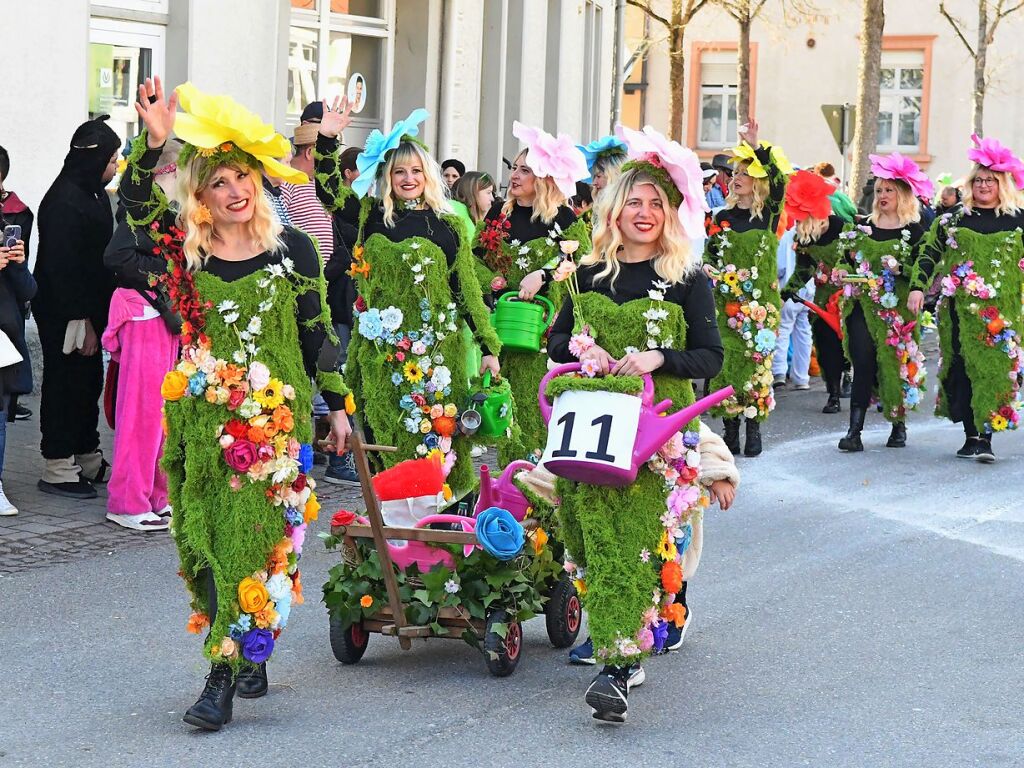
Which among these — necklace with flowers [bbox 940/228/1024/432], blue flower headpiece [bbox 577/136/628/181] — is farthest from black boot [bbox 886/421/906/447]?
blue flower headpiece [bbox 577/136/628/181]

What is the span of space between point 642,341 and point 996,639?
2.34 m

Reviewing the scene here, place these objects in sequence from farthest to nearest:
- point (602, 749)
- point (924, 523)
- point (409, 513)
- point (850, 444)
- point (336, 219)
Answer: point (850, 444), point (336, 219), point (924, 523), point (409, 513), point (602, 749)

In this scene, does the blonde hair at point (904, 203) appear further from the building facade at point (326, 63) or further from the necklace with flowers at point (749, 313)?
the building facade at point (326, 63)

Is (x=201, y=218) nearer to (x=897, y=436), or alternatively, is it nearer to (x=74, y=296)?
(x=74, y=296)

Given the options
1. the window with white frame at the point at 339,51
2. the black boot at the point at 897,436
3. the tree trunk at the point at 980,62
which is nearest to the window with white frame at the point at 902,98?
the tree trunk at the point at 980,62

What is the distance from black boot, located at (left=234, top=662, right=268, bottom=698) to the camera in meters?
5.75

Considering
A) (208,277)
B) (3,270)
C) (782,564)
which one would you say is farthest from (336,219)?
(208,277)

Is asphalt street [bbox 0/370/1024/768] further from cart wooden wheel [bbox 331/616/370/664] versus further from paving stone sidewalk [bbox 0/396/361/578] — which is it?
paving stone sidewalk [bbox 0/396/361/578]

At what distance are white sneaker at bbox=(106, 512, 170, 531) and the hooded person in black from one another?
26.4 inches

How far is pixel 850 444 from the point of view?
11.9 meters

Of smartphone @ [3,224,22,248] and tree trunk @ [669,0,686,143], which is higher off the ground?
tree trunk @ [669,0,686,143]

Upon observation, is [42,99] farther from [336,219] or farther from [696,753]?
[696,753]

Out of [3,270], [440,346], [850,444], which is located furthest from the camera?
[850,444]

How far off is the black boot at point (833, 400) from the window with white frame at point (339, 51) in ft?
18.6
